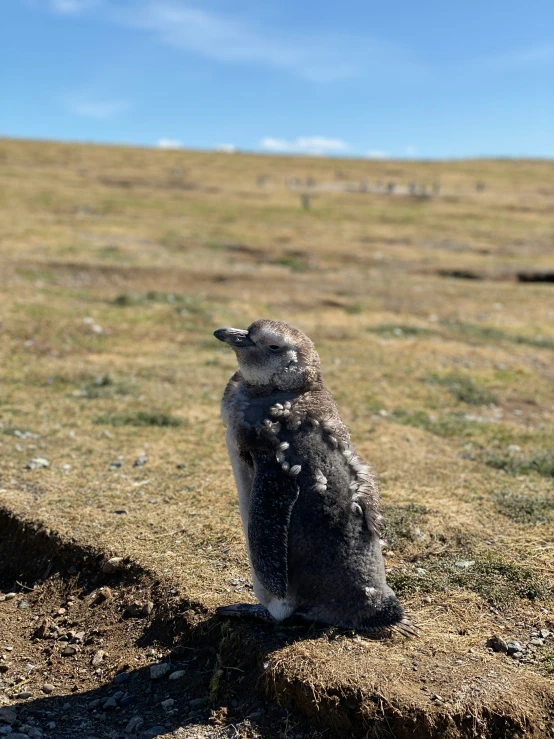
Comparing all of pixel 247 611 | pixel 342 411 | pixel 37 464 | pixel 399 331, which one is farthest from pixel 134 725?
pixel 399 331

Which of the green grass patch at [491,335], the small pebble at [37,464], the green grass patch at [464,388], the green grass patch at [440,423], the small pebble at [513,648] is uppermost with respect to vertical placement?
the green grass patch at [491,335]

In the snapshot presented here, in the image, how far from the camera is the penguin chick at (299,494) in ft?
16.4

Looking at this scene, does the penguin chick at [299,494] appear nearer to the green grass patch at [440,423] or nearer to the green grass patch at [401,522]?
the green grass patch at [401,522]

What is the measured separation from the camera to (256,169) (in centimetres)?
8625

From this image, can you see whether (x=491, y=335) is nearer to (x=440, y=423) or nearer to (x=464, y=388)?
(x=464, y=388)

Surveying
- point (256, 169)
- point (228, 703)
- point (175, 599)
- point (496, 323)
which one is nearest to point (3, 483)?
point (175, 599)

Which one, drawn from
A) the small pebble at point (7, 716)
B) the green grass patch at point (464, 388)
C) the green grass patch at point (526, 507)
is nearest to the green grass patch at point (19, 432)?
the small pebble at point (7, 716)

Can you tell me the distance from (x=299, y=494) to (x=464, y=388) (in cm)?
852

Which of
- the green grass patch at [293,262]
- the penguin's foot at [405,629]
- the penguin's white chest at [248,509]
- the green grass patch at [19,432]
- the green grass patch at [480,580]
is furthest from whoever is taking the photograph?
the green grass patch at [293,262]

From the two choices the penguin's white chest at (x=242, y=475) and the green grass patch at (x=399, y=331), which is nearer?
the penguin's white chest at (x=242, y=475)

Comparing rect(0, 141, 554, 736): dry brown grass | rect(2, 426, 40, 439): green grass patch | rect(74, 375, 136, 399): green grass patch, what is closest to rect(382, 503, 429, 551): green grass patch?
rect(0, 141, 554, 736): dry brown grass

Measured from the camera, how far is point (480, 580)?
6.25 meters

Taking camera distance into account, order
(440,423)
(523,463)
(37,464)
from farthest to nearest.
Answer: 1. (440,423)
2. (523,463)
3. (37,464)

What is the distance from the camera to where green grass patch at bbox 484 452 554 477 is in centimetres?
911
